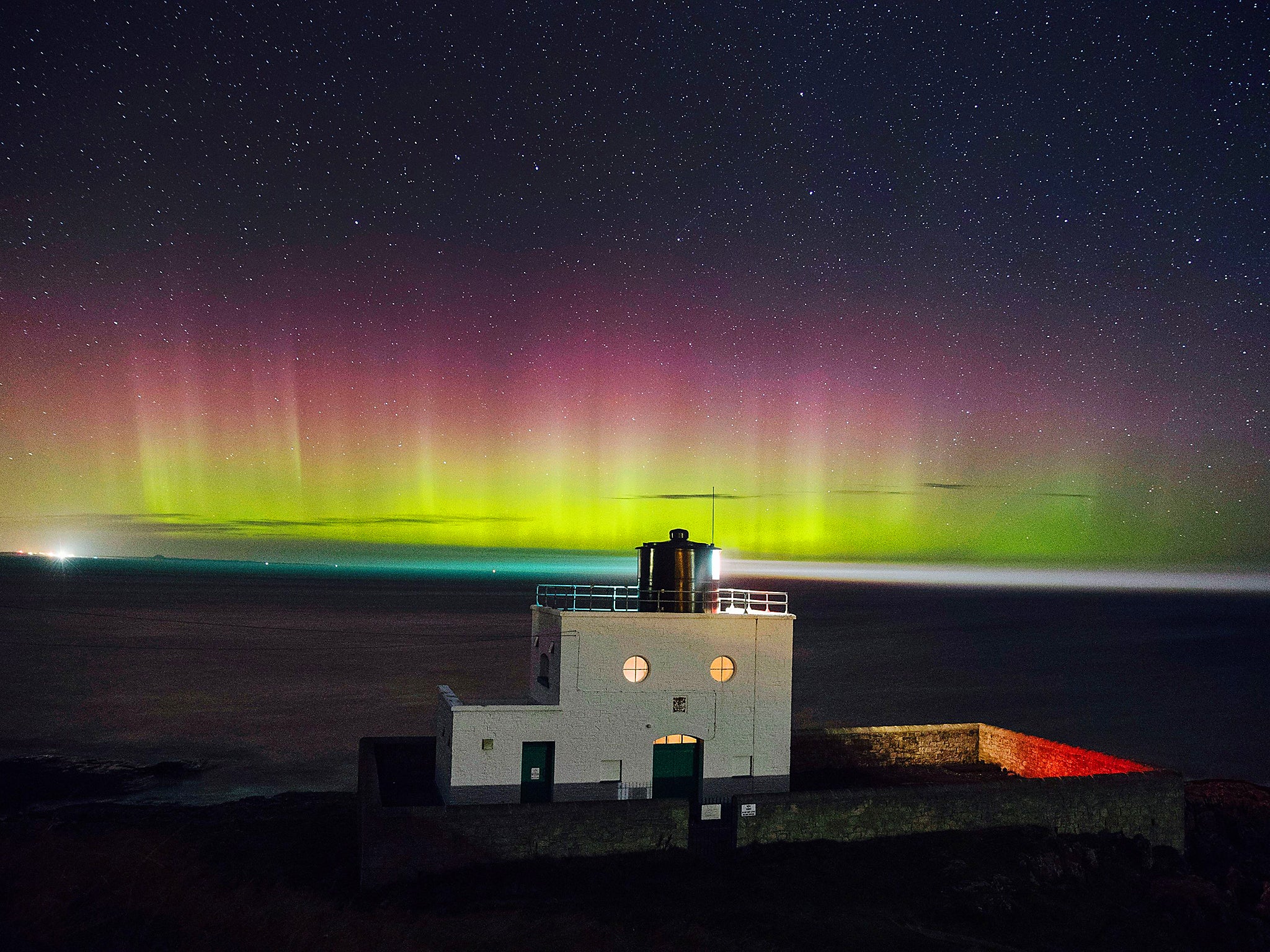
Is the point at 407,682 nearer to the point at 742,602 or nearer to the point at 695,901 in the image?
the point at 742,602

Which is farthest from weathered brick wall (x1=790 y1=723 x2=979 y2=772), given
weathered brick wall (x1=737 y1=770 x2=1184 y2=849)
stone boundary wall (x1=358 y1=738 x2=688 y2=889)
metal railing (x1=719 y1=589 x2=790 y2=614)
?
stone boundary wall (x1=358 y1=738 x2=688 y2=889)

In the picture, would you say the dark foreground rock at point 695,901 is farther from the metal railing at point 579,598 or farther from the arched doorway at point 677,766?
the metal railing at point 579,598

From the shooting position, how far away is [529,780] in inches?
678

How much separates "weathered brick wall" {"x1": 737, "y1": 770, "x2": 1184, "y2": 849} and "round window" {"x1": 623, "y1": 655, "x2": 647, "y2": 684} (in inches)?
119

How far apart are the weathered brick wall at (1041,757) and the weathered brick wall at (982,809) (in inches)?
32.6

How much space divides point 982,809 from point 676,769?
237 inches

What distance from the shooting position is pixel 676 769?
18.0 m

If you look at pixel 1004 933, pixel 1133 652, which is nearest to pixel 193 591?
pixel 1133 652

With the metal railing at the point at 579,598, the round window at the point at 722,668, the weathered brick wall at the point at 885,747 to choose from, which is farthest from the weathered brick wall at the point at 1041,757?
the metal railing at the point at 579,598

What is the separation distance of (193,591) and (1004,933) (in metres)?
165

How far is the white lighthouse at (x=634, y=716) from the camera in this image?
56.0ft

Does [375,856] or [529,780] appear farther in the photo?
[529,780]

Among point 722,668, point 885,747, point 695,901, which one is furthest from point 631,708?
point 885,747

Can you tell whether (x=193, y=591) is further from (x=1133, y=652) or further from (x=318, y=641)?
(x=1133, y=652)
